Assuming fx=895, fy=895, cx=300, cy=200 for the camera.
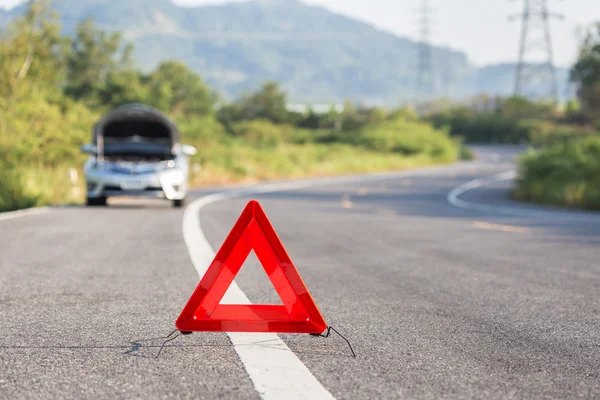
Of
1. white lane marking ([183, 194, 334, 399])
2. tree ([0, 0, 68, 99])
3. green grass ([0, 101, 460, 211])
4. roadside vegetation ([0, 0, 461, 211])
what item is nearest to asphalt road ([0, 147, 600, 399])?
white lane marking ([183, 194, 334, 399])

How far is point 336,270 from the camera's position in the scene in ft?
28.6

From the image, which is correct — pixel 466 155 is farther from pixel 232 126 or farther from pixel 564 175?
pixel 564 175

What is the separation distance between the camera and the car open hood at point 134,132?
19281 millimetres

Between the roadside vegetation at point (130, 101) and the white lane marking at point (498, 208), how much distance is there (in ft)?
32.7

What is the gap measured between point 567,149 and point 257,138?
54.4 meters

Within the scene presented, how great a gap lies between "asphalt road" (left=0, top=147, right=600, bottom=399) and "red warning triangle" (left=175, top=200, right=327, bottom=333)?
150 mm

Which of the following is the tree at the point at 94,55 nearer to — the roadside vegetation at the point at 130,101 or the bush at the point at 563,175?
the roadside vegetation at the point at 130,101

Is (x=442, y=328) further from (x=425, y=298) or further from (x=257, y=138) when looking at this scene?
(x=257, y=138)

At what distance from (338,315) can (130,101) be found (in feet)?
176

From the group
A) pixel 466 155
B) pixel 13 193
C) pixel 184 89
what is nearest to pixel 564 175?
pixel 13 193

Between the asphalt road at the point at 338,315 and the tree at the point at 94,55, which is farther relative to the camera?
the tree at the point at 94,55

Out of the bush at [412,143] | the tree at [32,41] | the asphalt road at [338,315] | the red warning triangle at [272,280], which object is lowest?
the bush at [412,143]

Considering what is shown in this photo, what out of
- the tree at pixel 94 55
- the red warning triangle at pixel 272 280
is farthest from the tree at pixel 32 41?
the tree at pixel 94 55

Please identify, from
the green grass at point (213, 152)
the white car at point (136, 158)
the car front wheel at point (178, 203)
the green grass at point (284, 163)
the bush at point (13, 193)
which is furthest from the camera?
the green grass at point (284, 163)
